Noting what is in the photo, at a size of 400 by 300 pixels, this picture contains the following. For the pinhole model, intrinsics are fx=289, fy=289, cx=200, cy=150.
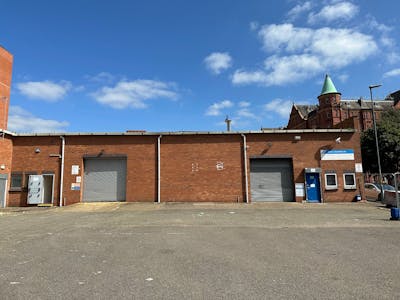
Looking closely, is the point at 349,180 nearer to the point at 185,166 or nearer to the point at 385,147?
the point at 185,166

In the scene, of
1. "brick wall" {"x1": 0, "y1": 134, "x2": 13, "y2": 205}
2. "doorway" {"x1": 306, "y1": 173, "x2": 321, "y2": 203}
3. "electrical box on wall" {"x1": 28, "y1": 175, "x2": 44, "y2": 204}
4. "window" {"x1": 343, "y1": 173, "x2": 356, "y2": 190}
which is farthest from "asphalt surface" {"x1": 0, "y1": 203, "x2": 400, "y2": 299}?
"brick wall" {"x1": 0, "y1": 134, "x2": 13, "y2": 205}

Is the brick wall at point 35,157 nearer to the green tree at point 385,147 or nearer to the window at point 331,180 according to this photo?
the window at point 331,180

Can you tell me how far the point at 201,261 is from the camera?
615cm

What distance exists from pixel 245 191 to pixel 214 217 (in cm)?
712

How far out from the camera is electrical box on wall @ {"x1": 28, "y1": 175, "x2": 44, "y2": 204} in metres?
19.8

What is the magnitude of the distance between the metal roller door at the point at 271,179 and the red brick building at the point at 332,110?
50.6 metres

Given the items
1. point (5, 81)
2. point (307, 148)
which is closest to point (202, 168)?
point (307, 148)

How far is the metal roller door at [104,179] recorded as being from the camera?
2042 centimetres

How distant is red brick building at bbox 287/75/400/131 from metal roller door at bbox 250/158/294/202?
5061cm

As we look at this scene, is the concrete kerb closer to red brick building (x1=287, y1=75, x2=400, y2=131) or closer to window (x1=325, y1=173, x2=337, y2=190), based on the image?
window (x1=325, y1=173, x2=337, y2=190)

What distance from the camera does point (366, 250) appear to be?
7109 mm

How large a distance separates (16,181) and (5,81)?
20.3m

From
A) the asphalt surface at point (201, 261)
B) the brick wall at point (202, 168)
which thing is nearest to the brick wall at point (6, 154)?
the asphalt surface at point (201, 261)

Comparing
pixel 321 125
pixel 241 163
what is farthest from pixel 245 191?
pixel 321 125
